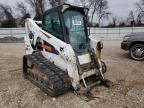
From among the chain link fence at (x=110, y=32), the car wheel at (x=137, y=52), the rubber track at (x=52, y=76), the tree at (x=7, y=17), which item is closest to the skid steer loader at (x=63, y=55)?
the rubber track at (x=52, y=76)

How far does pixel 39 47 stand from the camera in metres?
6.87

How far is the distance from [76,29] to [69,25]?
0.30 meters

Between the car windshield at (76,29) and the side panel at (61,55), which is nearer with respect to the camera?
the side panel at (61,55)

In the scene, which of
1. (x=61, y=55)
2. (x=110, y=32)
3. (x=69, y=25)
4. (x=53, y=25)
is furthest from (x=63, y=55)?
(x=110, y=32)

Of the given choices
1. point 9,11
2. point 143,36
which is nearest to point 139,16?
point 9,11

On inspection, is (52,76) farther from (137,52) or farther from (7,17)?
(7,17)

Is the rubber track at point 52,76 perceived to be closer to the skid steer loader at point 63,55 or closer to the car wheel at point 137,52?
the skid steer loader at point 63,55

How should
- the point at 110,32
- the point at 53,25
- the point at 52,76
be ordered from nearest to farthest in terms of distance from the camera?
1. the point at 52,76
2. the point at 53,25
3. the point at 110,32

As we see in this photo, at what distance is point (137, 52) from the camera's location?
31.6 ft

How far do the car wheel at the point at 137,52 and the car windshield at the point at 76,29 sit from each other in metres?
3.77

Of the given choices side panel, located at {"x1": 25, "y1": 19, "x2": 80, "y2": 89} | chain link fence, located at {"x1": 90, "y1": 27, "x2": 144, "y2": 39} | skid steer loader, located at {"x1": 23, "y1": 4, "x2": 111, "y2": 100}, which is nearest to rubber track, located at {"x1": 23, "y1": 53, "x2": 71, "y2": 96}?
skid steer loader, located at {"x1": 23, "y1": 4, "x2": 111, "y2": 100}

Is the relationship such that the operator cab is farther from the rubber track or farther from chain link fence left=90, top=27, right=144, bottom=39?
chain link fence left=90, top=27, right=144, bottom=39

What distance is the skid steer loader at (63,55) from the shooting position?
5.73 metres

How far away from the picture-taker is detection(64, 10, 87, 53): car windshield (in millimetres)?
6183
